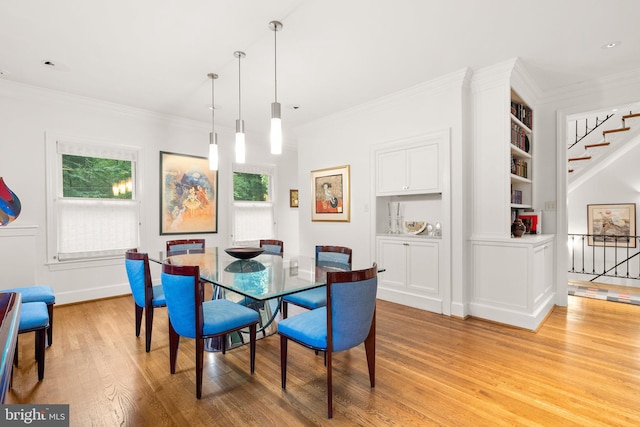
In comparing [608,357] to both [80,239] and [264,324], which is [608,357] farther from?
[80,239]

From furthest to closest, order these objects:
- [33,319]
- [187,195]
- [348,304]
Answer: [187,195]
[33,319]
[348,304]

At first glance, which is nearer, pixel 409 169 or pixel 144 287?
pixel 144 287

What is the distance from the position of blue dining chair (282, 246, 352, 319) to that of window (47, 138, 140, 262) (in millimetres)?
2999

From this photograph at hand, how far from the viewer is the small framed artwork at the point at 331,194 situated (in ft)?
15.8

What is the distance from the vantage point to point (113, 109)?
4.47 meters

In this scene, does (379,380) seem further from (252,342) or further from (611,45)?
(611,45)

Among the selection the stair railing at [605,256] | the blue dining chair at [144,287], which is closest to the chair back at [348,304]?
the blue dining chair at [144,287]

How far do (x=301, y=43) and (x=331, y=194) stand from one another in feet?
8.23

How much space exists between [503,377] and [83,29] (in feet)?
14.3

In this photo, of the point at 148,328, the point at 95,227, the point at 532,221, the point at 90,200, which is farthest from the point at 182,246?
the point at 532,221

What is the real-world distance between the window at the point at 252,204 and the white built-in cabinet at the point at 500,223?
3.80 m

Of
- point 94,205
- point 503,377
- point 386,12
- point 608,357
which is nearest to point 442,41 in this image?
point 386,12

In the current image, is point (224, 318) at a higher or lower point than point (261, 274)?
lower

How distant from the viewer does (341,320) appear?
1.90m
